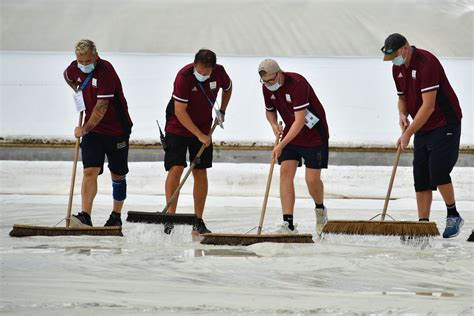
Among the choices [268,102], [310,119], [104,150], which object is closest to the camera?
[310,119]

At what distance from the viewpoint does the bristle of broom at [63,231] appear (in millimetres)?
6262

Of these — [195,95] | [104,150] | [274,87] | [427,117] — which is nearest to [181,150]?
[195,95]

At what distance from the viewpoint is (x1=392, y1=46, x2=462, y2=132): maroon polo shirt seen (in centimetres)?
638

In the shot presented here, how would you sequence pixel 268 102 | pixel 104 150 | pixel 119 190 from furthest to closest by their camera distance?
pixel 119 190, pixel 104 150, pixel 268 102

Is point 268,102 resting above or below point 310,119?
above

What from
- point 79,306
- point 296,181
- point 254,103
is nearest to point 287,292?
point 79,306

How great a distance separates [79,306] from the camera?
14.8 ft

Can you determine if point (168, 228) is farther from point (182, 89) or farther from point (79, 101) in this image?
point (79, 101)

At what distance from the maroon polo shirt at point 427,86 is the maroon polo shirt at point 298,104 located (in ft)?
1.65

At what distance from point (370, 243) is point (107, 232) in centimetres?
144

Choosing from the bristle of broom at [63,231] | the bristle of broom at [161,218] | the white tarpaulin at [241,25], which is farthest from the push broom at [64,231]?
the white tarpaulin at [241,25]

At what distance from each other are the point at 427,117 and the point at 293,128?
2.46 ft

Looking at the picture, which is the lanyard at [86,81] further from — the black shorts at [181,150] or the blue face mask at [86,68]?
the black shorts at [181,150]

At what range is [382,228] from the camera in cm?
623
